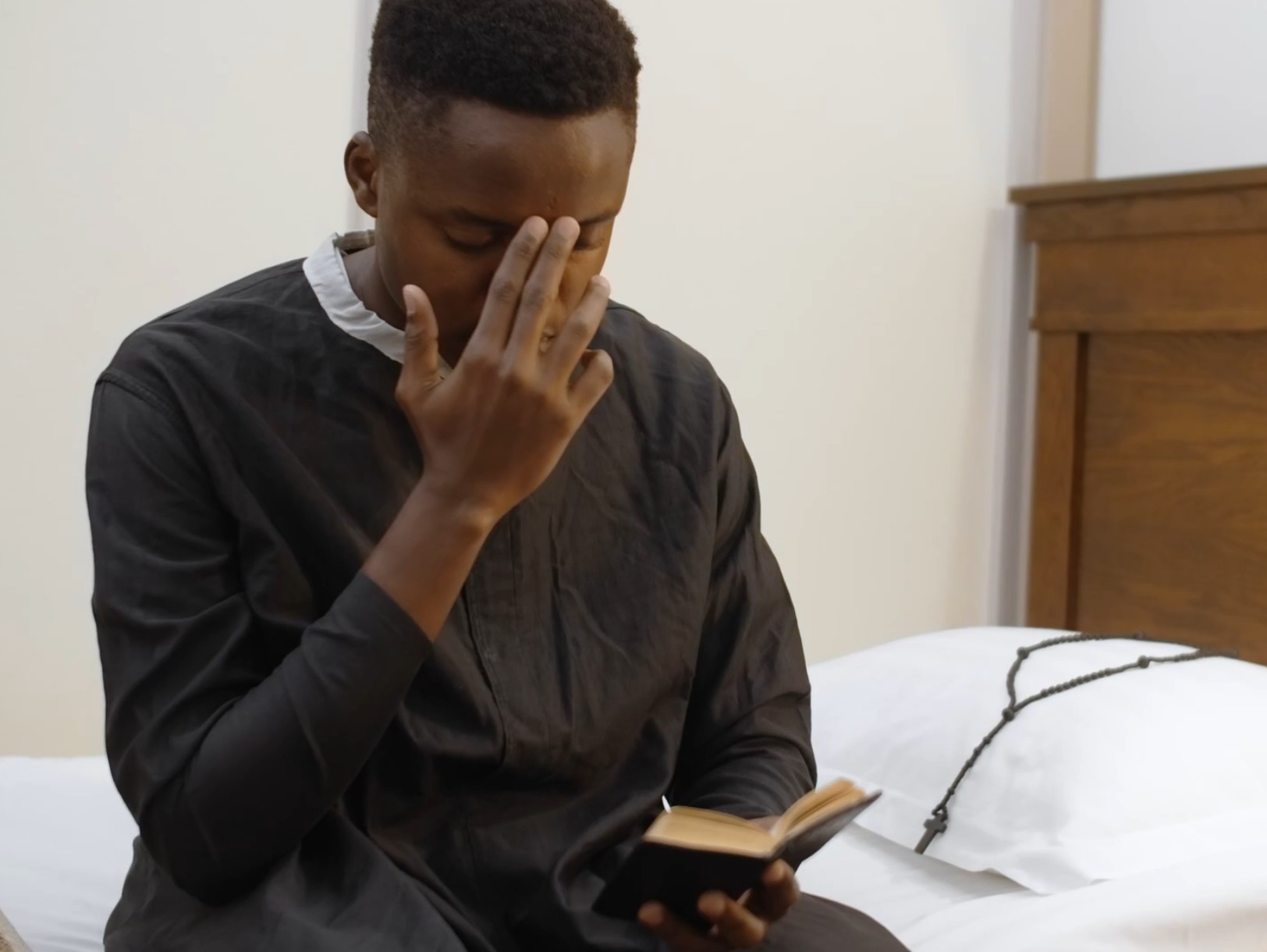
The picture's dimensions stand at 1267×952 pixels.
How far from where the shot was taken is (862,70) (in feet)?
7.71

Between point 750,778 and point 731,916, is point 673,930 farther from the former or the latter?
point 750,778

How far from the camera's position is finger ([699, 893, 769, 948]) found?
85 centimetres

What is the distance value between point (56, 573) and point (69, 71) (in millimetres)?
589

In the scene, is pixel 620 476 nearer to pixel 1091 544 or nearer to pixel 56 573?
pixel 56 573

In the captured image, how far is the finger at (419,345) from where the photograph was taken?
86 centimetres

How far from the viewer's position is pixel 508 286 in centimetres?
86

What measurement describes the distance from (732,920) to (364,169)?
50 centimetres

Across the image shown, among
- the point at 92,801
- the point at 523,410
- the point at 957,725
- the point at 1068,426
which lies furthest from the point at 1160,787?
the point at 1068,426

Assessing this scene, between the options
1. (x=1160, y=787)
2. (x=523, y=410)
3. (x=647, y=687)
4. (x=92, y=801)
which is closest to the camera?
(x=523, y=410)

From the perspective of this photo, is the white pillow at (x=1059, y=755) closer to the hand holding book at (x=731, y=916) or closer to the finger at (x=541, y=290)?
the hand holding book at (x=731, y=916)

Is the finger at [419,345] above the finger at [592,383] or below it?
above

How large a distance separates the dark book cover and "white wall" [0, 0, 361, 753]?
1.18 meters

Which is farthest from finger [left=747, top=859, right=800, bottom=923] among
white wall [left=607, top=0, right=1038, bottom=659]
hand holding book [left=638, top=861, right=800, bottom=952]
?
white wall [left=607, top=0, right=1038, bottom=659]

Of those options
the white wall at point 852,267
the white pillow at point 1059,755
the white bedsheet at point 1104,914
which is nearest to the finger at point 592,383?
the white bedsheet at point 1104,914
